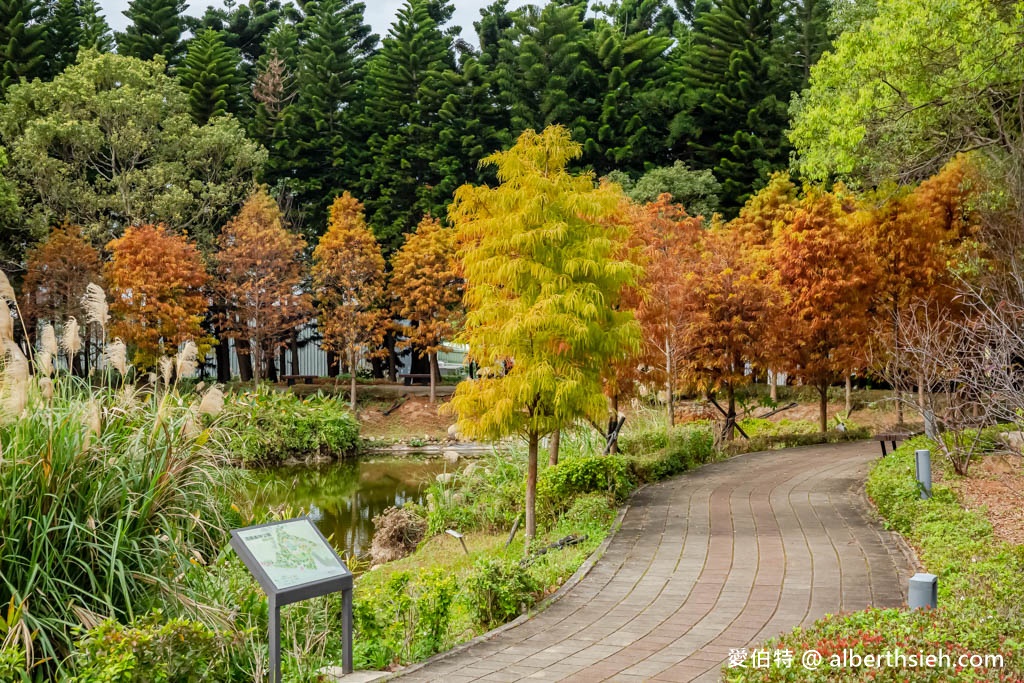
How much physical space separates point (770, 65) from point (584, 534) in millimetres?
26522

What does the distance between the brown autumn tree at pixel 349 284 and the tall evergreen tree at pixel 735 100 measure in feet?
38.7

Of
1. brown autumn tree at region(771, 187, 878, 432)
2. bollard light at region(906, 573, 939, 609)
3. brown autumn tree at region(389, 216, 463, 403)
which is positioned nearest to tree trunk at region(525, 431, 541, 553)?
bollard light at region(906, 573, 939, 609)

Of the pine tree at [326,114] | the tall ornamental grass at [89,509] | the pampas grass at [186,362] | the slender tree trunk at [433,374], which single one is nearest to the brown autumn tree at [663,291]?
the pampas grass at [186,362]

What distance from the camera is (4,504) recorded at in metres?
4.73

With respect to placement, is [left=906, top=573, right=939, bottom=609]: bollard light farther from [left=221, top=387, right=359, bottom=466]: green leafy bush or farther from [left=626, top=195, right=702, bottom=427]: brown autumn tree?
[left=221, top=387, right=359, bottom=466]: green leafy bush

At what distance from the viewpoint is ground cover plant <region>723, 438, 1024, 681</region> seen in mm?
4473

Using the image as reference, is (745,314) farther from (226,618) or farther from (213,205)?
(213,205)

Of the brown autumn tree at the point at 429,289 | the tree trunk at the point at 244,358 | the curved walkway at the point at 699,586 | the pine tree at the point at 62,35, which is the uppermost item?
the pine tree at the point at 62,35

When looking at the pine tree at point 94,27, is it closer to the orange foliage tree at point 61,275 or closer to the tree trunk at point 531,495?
the orange foliage tree at point 61,275

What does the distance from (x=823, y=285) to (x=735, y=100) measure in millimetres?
16461

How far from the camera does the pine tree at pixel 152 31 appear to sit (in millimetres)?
33938

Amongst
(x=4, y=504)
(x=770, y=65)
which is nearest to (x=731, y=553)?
(x=4, y=504)

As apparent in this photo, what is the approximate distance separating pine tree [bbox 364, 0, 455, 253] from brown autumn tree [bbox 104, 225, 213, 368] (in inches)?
353

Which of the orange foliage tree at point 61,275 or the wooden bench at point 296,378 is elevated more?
the orange foliage tree at point 61,275
